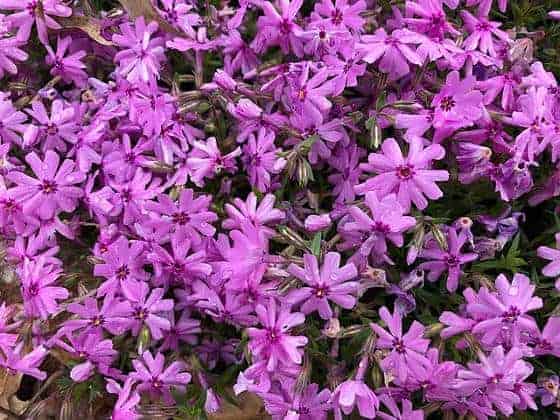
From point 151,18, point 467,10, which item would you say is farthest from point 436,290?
point 151,18

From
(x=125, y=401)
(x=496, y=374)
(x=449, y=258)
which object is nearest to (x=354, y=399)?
(x=496, y=374)

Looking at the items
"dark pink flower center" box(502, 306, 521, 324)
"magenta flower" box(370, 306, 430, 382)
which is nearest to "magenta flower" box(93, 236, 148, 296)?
"magenta flower" box(370, 306, 430, 382)

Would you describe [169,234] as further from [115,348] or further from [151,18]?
[151,18]

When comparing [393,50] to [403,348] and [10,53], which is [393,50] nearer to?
[403,348]

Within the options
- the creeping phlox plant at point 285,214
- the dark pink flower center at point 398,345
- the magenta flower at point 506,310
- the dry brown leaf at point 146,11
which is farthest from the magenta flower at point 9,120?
the magenta flower at point 506,310

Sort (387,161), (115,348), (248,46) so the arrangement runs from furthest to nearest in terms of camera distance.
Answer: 1. (248,46)
2. (115,348)
3. (387,161)

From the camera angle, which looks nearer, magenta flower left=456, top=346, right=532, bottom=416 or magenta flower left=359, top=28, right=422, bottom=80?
magenta flower left=456, top=346, right=532, bottom=416

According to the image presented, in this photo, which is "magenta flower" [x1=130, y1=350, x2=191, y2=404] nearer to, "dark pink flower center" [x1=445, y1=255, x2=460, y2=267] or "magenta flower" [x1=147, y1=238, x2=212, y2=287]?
"magenta flower" [x1=147, y1=238, x2=212, y2=287]
